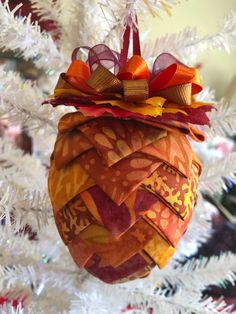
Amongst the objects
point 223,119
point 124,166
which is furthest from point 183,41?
point 124,166

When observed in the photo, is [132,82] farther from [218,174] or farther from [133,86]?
[218,174]

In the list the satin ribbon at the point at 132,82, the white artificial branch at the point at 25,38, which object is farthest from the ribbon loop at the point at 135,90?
the white artificial branch at the point at 25,38

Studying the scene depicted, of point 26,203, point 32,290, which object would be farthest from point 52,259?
point 26,203

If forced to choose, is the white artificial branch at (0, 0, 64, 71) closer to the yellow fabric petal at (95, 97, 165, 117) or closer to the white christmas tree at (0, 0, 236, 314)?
the white christmas tree at (0, 0, 236, 314)

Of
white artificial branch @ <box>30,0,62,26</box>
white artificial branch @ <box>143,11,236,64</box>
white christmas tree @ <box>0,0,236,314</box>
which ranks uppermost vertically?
white artificial branch @ <box>30,0,62,26</box>

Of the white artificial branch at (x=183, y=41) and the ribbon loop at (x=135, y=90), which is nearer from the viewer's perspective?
the ribbon loop at (x=135, y=90)

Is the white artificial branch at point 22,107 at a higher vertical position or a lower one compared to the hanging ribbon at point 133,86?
lower

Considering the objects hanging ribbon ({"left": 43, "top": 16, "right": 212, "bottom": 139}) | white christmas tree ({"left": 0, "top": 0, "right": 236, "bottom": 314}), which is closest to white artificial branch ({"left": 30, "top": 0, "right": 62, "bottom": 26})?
white christmas tree ({"left": 0, "top": 0, "right": 236, "bottom": 314})

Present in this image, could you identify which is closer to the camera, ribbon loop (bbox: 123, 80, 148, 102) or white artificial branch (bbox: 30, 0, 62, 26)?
ribbon loop (bbox: 123, 80, 148, 102)

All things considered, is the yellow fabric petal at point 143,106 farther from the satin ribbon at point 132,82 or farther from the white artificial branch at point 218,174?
the white artificial branch at point 218,174
